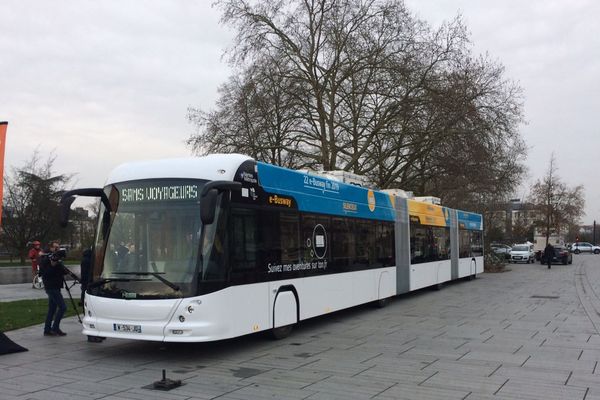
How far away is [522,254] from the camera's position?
48531 millimetres

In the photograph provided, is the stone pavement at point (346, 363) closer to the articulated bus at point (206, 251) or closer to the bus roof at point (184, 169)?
the articulated bus at point (206, 251)

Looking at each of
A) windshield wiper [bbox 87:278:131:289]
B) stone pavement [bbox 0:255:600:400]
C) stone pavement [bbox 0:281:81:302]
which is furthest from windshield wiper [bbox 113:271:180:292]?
stone pavement [bbox 0:281:81:302]

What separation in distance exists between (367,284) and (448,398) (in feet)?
24.7

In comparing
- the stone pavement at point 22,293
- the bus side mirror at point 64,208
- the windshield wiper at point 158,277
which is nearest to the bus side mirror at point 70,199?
the bus side mirror at point 64,208

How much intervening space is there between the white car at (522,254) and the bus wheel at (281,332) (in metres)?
42.4

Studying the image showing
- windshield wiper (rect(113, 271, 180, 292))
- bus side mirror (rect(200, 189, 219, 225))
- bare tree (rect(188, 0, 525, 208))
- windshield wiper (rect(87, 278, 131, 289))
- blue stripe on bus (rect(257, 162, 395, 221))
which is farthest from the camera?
bare tree (rect(188, 0, 525, 208))

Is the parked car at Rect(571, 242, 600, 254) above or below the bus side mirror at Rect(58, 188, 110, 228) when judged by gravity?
below

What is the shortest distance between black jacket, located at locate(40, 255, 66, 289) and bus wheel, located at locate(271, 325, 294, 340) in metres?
4.09

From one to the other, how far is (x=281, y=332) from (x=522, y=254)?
42784 millimetres

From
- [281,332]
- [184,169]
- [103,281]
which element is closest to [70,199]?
[103,281]

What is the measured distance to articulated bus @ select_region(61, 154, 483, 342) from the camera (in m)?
8.27

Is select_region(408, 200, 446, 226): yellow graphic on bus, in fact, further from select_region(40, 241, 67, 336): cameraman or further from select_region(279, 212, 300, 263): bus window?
select_region(40, 241, 67, 336): cameraman

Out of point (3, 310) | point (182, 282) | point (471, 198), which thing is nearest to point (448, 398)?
point (182, 282)

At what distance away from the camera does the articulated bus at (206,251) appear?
326 inches
